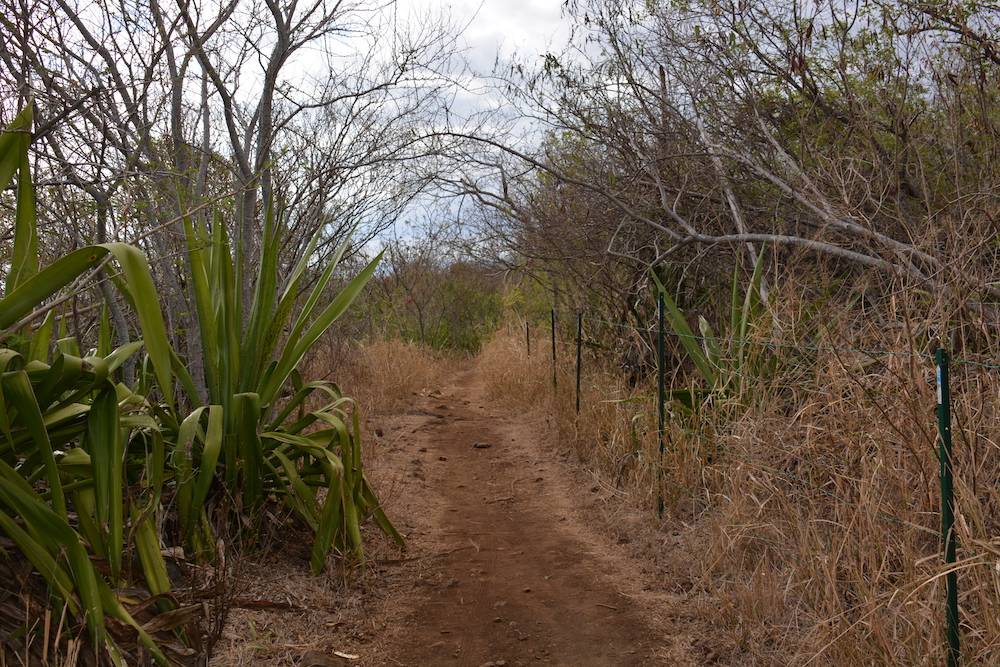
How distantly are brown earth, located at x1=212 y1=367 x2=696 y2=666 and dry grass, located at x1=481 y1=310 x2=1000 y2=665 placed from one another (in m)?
0.36

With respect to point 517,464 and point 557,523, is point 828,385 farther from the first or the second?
point 517,464

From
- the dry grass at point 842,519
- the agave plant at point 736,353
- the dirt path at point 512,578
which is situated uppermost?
the agave plant at point 736,353

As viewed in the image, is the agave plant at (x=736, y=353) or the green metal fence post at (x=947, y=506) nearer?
the green metal fence post at (x=947, y=506)

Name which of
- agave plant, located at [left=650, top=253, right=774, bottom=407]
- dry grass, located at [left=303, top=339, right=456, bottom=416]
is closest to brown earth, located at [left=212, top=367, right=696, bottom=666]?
agave plant, located at [left=650, top=253, right=774, bottom=407]

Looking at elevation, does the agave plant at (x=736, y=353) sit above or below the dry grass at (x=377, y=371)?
above

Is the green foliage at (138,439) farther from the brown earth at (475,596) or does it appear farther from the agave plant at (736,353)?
the agave plant at (736,353)

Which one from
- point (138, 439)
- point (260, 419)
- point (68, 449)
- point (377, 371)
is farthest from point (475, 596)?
point (377, 371)

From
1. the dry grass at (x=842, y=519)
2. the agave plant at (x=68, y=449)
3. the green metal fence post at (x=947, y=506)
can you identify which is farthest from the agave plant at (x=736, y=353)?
the agave plant at (x=68, y=449)

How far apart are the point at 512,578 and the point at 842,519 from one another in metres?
1.75

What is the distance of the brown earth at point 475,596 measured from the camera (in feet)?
11.5

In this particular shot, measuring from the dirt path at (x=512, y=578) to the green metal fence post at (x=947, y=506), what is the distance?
48.2 inches

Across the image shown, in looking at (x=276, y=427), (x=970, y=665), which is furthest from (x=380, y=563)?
(x=970, y=665)

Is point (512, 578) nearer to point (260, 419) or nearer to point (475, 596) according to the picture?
point (475, 596)

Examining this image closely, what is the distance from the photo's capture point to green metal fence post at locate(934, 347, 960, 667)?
246 centimetres
